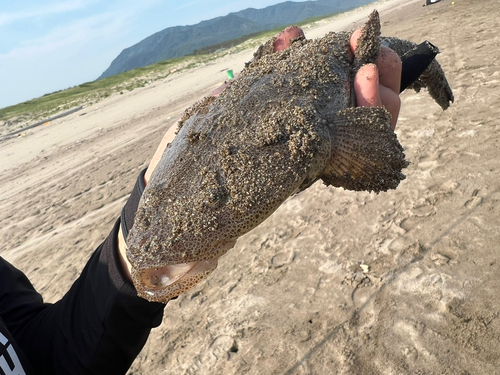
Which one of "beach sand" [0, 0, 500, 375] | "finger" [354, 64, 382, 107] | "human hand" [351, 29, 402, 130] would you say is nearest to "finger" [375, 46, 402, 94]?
"human hand" [351, 29, 402, 130]

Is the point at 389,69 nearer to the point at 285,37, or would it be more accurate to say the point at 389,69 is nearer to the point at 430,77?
the point at 285,37

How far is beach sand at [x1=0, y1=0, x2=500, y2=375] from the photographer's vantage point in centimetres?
284

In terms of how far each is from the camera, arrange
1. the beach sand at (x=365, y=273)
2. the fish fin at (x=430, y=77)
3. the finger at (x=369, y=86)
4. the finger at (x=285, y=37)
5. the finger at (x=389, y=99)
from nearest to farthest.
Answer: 1. the finger at (x=369, y=86)
2. the finger at (x=389, y=99)
3. the beach sand at (x=365, y=273)
4. the finger at (x=285, y=37)
5. the fish fin at (x=430, y=77)

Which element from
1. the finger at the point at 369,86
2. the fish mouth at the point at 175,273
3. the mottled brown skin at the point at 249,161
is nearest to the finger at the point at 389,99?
the finger at the point at 369,86

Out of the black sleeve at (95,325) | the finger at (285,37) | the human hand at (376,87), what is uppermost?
the finger at (285,37)

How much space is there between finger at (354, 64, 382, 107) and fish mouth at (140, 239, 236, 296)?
1.43 m

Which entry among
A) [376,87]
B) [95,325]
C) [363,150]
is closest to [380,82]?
[376,87]

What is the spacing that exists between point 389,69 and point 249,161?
1.46 metres

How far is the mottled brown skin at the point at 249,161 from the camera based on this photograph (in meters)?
1.76

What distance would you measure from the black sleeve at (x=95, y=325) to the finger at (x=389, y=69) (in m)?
1.97

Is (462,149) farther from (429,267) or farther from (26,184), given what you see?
(26,184)

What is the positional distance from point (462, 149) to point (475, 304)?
8.43ft

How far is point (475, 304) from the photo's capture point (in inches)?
112

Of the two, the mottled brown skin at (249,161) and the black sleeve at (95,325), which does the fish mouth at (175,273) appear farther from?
the black sleeve at (95,325)
